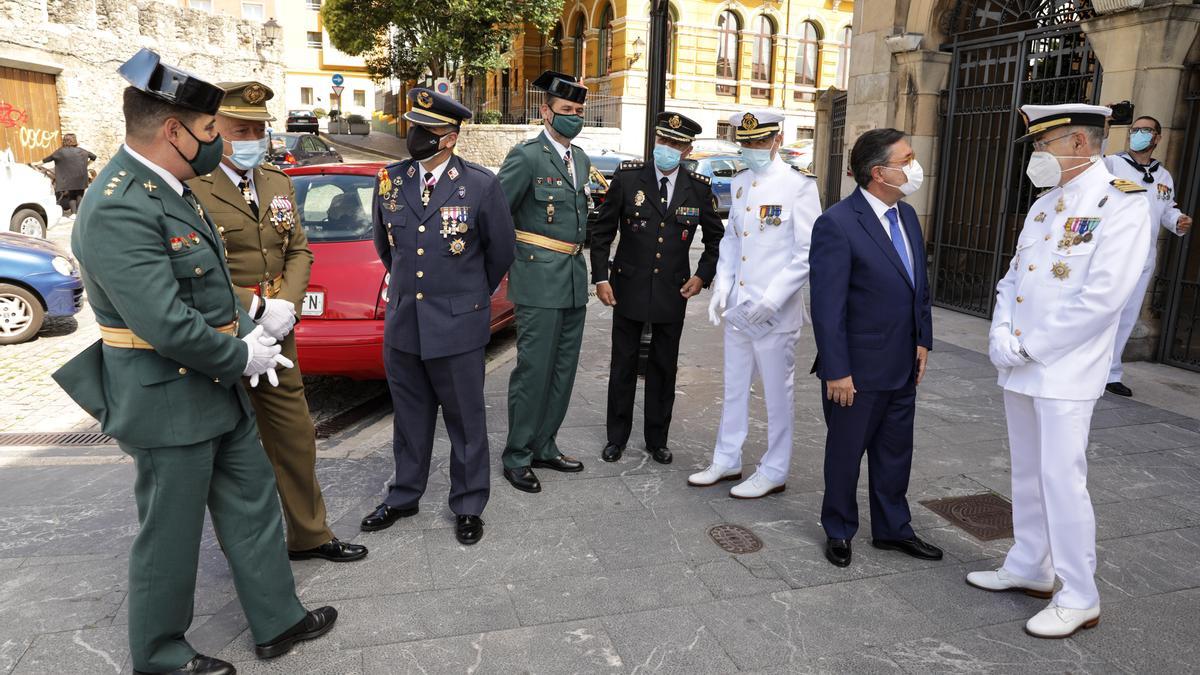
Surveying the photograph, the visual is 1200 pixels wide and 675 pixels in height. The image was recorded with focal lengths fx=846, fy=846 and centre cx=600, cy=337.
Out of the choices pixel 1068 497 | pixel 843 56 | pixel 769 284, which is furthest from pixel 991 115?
pixel 843 56

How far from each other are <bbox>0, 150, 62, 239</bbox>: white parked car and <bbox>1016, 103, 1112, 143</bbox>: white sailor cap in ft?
43.9

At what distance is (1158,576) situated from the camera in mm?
3652

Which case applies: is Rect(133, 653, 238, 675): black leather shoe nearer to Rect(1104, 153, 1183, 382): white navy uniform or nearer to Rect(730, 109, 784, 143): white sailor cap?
Rect(730, 109, 784, 143): white sailor cap

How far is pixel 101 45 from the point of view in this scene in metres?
24.3

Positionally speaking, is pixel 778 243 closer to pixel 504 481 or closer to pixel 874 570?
pixel 874 570

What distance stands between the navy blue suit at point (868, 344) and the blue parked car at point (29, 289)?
7523 millimetres

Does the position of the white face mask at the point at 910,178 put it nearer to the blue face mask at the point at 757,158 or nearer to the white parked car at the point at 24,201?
the blue face mask at the point at 757,158

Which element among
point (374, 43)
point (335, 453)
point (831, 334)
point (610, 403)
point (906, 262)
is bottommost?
point (335, 453)

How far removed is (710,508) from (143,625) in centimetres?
264

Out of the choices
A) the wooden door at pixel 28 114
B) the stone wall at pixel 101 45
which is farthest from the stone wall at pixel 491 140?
the wooden door at pixel 28 114

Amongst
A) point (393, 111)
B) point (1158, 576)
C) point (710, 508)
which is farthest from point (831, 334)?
point (393, 111)

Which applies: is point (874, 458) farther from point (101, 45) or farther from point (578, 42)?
point (578, 42)

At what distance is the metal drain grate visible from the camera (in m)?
5.39

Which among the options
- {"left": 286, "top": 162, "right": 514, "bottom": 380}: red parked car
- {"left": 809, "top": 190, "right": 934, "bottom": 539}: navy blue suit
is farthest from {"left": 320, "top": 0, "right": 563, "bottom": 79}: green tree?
{"left": 809, "top": 190, "right": 934, "bottom": 539}: navy blue suit
